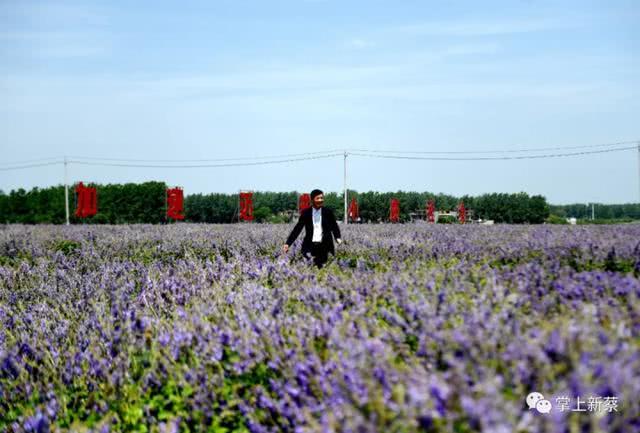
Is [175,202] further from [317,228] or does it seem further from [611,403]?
[611,403]

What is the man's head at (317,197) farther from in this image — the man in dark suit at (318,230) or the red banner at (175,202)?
the red banner at (175,202)

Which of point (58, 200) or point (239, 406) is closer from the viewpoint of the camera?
point (239, 406)

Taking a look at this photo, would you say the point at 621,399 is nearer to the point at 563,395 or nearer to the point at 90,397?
the point at 563,395

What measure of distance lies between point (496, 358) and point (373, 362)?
567 mm

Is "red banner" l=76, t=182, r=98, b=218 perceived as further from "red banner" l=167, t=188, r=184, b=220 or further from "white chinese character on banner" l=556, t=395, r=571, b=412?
"white chinese character on banner" l=556, t=395, r=571, b=412

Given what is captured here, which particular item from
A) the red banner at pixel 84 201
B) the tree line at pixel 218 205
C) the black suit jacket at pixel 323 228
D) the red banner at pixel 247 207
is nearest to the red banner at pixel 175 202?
the red banner at pixel 247 207

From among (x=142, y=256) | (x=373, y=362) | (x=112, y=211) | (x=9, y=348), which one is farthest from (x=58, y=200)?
(x=373, y=362)

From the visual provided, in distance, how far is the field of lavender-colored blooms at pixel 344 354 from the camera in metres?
2.15

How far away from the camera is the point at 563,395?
216cm

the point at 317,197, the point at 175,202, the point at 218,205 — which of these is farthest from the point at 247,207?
the point at 218,205

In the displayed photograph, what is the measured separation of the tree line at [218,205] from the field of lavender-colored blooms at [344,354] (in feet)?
140

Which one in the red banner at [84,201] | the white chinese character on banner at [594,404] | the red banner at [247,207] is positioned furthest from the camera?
the red banner at [84,201]

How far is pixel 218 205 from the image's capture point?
76.8 m

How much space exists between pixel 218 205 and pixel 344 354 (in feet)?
246
